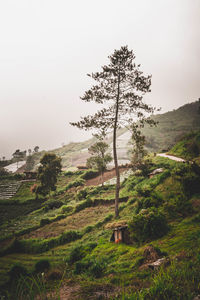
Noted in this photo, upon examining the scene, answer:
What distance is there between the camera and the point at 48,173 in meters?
32.7

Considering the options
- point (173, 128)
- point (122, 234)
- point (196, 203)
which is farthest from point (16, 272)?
point (173, 128)

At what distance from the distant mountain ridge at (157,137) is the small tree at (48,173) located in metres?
32.2

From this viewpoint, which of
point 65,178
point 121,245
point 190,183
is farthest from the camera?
point 65,178

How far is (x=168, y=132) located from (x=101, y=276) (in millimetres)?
102367

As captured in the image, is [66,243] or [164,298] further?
[66,243]

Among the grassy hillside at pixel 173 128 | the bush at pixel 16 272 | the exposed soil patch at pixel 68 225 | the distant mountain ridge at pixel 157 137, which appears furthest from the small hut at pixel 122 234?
the grassy hillside at pixel 173 128

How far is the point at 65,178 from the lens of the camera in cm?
4525

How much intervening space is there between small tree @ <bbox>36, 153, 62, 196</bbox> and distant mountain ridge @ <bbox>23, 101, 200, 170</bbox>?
1269 inches

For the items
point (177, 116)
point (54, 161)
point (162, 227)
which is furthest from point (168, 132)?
point (162, 227)

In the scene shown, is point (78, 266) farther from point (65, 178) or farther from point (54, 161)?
point (65, 178)

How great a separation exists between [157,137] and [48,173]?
249ft

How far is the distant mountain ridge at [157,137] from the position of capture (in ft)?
253

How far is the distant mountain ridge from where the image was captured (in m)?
77.1

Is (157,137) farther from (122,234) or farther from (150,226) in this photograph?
(150,226)
